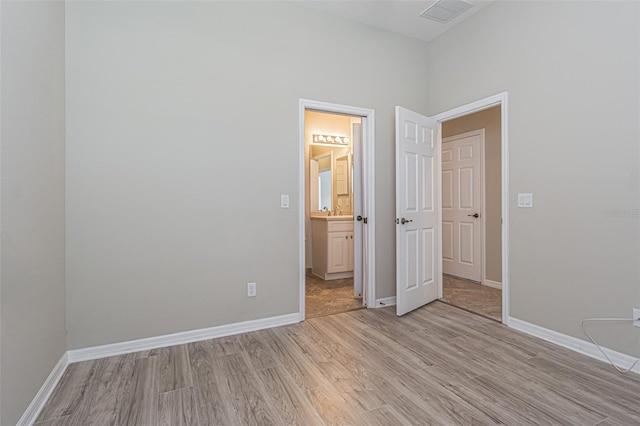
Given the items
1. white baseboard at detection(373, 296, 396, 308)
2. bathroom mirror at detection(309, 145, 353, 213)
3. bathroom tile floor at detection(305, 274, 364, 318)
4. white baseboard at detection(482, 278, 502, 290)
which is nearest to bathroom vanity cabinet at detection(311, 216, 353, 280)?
bathroom tile floor at detection(305, 274, 364, 318)

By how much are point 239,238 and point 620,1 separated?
323cm

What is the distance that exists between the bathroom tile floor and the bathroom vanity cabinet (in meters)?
0.13

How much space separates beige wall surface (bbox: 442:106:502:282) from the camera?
13.6ft

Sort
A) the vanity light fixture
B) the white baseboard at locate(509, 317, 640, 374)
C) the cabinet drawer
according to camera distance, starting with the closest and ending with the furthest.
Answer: the white baseboard at locate(509, 317, 640, 374) < the cabinet drawer < the vanity light fixture

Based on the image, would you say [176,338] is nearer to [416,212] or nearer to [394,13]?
[416,212]

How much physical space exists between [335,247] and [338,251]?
0.27ft

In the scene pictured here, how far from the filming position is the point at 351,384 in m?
1.92

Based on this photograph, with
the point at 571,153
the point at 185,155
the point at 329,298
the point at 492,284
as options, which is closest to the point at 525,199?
the point at 571,153

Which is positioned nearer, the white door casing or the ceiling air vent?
the ceiling air vent

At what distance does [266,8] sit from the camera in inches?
112

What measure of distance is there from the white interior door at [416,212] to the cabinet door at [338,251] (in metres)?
1.39

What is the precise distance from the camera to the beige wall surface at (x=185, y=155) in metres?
2.27

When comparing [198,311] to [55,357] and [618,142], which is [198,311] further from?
[618,142]

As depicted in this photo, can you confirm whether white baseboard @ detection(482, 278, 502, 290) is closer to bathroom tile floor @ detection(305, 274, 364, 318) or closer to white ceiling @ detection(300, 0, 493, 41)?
bathroom tile floor @ detection(305, 274, 364, 318)
